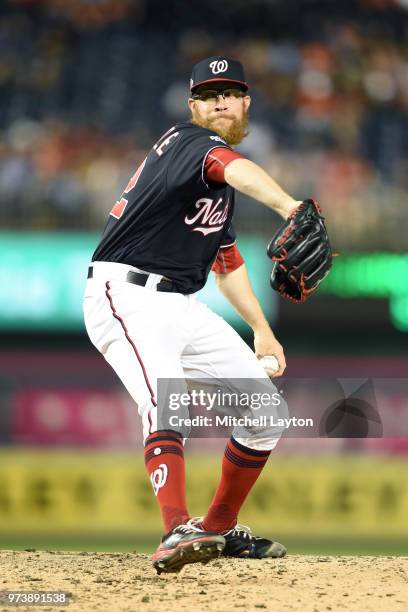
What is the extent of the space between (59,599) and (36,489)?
18.8ft

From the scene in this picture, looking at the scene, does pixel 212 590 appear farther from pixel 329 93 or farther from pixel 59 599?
pixel 329 93

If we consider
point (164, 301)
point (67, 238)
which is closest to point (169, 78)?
point (67, 238)

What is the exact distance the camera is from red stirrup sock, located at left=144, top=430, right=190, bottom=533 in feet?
12.4

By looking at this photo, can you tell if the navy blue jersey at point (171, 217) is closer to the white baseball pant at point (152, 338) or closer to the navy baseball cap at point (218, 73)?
the white baseball pant at point (152, 338)

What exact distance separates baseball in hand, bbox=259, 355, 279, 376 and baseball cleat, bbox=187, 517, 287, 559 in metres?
0.71

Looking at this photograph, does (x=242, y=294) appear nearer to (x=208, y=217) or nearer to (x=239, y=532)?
(x=208, y=217)

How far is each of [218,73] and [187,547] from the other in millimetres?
1850

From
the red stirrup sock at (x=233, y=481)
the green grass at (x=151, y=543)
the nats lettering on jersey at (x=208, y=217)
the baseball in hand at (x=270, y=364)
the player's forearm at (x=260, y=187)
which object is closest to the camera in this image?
the player's forearm at (x=260, y=187)

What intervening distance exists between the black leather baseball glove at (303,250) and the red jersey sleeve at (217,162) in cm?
29

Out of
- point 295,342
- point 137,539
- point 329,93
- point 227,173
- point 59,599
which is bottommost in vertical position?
point 59,599

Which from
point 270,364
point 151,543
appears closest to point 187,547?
point 270,364

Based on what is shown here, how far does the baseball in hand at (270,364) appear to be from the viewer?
4500mm

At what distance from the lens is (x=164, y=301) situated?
4.02 meters

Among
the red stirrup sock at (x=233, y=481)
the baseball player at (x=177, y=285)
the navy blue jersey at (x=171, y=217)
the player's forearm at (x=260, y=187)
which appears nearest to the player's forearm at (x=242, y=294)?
the baseball player at (x=177, y=285)
